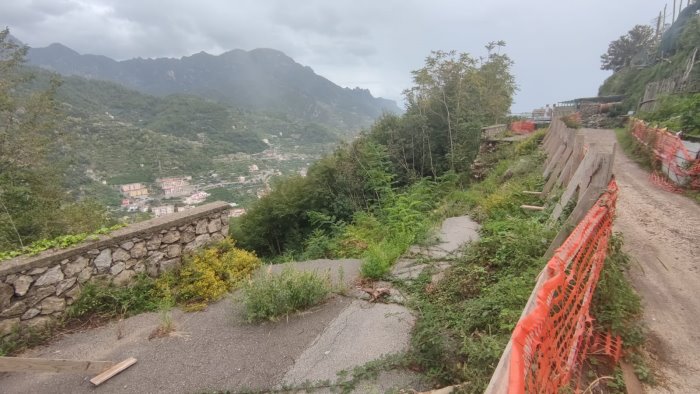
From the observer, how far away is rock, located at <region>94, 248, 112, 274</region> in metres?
4.50

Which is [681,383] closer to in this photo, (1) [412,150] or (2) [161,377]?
(2) [161,377]

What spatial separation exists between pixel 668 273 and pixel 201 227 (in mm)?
6853

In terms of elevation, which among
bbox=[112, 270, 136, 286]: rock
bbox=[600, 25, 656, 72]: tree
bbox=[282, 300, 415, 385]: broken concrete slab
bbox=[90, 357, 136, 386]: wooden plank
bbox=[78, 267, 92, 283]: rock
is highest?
bbox=[600, 25, 656, 72]: tree

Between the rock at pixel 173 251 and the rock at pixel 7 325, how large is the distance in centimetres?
186

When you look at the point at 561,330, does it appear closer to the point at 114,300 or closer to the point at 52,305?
the point at 114,300

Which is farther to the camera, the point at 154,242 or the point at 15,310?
the point at 154,242

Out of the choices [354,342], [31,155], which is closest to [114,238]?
[354,342]

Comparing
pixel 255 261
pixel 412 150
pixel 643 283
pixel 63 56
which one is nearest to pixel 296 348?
pixel 255 261

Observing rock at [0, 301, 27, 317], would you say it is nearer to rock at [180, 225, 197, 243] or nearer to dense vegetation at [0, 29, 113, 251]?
rock at [180, 225, 197, 243]

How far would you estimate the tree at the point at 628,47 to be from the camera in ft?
138

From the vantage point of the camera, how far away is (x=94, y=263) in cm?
446

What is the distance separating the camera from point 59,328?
13.5 feet

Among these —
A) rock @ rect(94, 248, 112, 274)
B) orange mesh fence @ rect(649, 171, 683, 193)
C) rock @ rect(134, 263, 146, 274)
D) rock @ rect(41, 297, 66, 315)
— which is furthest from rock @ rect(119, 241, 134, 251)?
orange mesh fence @ rect(649, 171, 683, 193)

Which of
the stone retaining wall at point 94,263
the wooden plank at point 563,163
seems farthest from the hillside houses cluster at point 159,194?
the wooden plank at point 563,163
